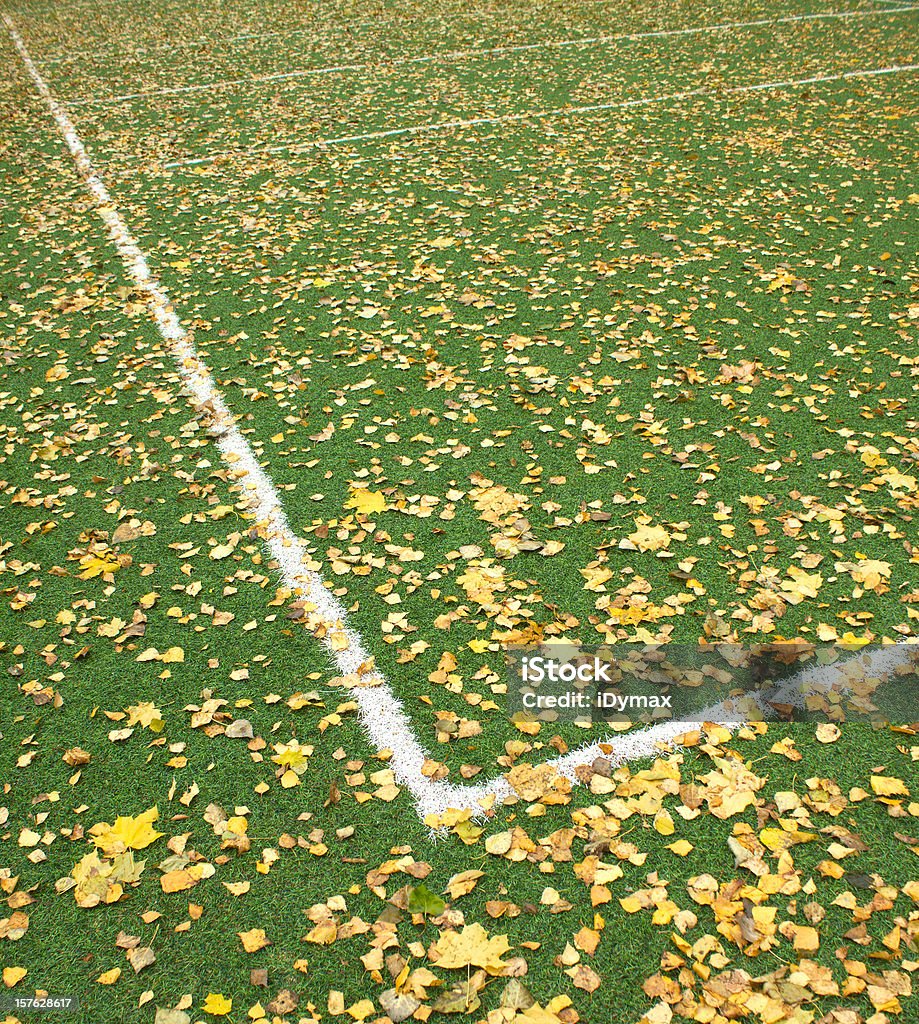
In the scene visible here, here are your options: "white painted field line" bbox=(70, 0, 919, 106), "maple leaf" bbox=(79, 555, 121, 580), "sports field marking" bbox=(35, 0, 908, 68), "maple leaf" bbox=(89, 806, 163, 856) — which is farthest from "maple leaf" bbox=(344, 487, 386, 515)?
"sports field marking" bbox=(35, 0, 908, 68)

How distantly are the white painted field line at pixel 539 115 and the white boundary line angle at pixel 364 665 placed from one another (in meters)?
5.52

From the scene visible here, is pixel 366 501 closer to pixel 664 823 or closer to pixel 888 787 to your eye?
pixel 664 823

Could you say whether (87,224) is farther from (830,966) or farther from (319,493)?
(830,966)

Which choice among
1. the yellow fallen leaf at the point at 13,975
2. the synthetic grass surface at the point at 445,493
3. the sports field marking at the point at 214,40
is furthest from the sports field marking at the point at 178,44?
the yellow fallen leaf at the point at 13,975

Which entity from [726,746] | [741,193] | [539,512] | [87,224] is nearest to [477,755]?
[726,746]

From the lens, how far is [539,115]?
10.9 meters

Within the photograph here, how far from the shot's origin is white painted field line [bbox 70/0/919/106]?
43.2ft

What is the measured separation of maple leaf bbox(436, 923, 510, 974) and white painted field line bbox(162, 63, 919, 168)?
Answer: 986 centimetres

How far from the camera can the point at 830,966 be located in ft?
7.98

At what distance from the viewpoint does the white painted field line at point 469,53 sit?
13164 millimetres

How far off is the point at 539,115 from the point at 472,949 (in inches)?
430

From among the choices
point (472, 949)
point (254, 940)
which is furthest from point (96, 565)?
point (472, 949)

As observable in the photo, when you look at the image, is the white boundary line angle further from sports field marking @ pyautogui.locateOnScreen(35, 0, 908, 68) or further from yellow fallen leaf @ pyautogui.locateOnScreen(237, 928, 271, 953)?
sports field marking @ pyautogui.locateOnScreen(35, 0, 908, 68)

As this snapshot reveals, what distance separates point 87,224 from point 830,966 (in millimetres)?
8989
